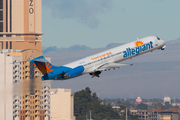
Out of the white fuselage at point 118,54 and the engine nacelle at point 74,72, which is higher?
the white fuselage at point 118,54

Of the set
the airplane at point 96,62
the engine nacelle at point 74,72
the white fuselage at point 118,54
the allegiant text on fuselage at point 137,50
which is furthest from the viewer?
the allegiant text on fuselage at point 137,50

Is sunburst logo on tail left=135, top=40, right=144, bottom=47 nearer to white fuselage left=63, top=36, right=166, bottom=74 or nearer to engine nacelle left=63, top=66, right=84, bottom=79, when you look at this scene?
white fuselage left=63, top=36, right=166, bottom=74

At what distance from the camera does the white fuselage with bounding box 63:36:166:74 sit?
117312 mm

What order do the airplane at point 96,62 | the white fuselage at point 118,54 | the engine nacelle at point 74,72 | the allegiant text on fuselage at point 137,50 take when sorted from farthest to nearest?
the allegiant text on fuselage at point 137,50
the white fuselage at point 118,54
the airplane at point 96,62
the engine nacelle at point 74,72

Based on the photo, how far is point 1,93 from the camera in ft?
423

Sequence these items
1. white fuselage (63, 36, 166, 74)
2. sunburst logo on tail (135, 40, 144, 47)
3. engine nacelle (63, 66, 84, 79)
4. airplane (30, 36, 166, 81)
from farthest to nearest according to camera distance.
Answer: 1. sunburst logo on tail (135, 40, 144, 47)
2. white fuselage (63, 36, 166, 74)
3. airplane (30, 36, 166, 81)
4. engine nacelle (63, 66, 84, 79)

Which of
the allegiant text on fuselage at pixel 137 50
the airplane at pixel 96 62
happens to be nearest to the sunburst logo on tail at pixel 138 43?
the airplane at pixel 96 62

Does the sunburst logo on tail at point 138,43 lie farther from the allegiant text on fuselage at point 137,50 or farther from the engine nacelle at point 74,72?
the engine nacelle at point 74,72

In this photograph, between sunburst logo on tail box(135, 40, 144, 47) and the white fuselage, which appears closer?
the white fuselage

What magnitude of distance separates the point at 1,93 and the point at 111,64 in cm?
2787

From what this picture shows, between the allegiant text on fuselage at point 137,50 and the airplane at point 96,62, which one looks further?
the allegiant text on fuselage at point 137,50

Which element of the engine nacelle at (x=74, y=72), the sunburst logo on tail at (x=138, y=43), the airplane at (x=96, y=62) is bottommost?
the engine nacelle at (x=74, y=72)

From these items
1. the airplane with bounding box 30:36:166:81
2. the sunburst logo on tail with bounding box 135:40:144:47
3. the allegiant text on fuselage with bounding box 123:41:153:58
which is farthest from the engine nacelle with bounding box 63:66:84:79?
the sunburst logo on tail with bounding box 135:40:144:47

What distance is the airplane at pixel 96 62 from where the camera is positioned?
114 meters
